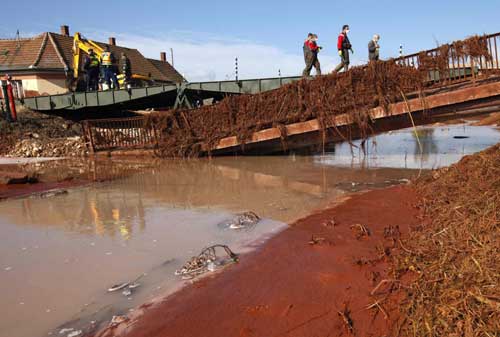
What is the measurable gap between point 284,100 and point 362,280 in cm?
842

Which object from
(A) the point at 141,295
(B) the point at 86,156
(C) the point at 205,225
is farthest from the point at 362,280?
(B) the point at 86,156

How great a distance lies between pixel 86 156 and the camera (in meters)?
13.9

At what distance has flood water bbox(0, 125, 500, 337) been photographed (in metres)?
3.18

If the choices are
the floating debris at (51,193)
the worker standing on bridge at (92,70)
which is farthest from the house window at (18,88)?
the floating debris at (51,193)

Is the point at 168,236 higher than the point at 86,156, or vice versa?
the point at 86,156

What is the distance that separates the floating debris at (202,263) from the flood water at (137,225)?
4.6 inches

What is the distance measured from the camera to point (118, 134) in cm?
1428

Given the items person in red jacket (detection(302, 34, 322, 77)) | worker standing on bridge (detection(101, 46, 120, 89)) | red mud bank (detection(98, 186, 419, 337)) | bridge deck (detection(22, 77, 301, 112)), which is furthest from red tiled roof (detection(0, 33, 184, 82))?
red mud bank (detection(98, 186, 419, 337))

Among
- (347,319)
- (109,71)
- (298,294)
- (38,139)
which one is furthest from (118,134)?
(347,319)

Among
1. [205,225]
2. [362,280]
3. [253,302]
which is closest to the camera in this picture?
[253,302]

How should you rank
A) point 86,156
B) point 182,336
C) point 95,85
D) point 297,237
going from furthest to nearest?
point 95,85 < point 86,156 < point 297,237 < point 182,336

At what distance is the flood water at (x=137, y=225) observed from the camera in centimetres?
318

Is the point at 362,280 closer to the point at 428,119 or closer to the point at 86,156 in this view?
the point at 428,119

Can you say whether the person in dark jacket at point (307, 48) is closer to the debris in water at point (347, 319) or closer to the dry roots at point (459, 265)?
the dry roots at point (459, 265)
